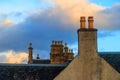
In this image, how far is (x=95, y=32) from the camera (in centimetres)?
4950

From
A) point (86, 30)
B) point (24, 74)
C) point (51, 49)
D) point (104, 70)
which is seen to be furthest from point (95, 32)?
point (51, 49)

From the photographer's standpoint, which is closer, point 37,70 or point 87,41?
point 87,41

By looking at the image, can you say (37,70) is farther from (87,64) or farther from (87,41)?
(87,41)

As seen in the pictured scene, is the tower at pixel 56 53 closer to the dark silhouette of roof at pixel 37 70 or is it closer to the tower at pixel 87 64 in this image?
the dark silhouette of roof at pixel 37 70

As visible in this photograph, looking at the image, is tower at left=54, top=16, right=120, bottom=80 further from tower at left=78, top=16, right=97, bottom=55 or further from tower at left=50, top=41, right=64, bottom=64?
tower at left=50, top=41, right=64, bottom=64

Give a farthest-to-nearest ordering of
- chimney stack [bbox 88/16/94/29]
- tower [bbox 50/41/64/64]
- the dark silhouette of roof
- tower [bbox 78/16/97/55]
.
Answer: tower [bbox 50/41/64/64] → the dark silhouette of roof → chimney stack [bbox 88/16/94/29] → tower [bbox 78/16/97/55]

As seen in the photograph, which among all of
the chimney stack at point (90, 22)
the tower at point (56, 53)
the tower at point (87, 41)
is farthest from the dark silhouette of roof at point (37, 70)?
the tower at point (56, 53)

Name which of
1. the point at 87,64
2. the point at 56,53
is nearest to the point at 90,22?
the point at 87,64

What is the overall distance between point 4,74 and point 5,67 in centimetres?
132

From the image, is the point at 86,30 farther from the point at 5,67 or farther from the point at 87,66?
the point at 5,67

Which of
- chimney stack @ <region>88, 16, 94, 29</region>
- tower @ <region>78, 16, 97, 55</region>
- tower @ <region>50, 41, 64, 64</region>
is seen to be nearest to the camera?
tower @ <region>78, 16, 97, 55</region>

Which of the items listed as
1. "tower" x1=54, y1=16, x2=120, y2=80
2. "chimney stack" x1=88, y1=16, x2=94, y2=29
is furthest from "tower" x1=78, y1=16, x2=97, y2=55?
"chimney stack" x1=88, y1=16, x2=94, y2=29

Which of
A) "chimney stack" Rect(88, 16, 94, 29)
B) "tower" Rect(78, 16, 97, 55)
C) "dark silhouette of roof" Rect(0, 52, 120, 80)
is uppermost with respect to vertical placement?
"chimney stack" Rect(88, 16, 94, 29)

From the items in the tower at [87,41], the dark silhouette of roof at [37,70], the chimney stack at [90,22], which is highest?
the chimney stack at [90,22]
